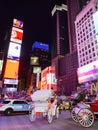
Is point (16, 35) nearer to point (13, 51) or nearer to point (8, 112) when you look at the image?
point (13, 51)

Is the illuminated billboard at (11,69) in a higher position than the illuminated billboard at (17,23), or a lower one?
lower

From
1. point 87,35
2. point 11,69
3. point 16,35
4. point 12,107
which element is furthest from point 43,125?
point 87,35

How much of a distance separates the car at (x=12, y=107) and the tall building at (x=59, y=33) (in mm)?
135351

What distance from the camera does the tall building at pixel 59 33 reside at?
154000 millimetres

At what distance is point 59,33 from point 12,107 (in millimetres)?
148489

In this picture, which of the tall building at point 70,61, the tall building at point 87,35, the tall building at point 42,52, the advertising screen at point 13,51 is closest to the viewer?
the advertising screen at point 13,51

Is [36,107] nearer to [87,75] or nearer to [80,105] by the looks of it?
[80,105]

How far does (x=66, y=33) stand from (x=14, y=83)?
125 metres

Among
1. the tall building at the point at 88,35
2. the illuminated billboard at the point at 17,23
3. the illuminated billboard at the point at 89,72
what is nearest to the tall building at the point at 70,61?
the tall building at the point at 88,35

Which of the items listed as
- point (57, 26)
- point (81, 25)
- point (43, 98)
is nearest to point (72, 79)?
point (81, 25)

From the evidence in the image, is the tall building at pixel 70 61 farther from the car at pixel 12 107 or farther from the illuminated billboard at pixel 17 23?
the car at pixel 12 107

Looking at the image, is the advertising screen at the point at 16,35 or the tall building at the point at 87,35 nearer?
the advertising screen at the point at 16,35

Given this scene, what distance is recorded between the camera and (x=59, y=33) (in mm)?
157625

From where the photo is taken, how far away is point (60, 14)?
167 meters
